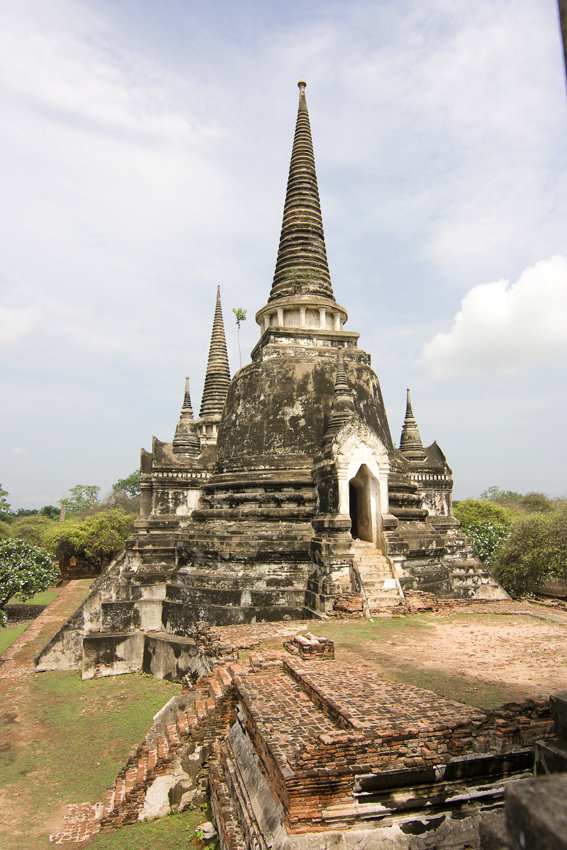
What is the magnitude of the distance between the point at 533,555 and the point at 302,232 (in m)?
15.5

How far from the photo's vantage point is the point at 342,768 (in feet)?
15.7

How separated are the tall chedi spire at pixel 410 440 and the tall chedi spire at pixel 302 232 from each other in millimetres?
8212

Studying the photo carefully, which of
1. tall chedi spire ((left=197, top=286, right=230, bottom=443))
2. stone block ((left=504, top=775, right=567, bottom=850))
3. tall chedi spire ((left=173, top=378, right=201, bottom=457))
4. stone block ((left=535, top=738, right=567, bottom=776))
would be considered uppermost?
tall chedi spire ((left=197, top=286, right=230, bottom=443))

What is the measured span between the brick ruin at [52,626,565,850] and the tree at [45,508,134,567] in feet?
100

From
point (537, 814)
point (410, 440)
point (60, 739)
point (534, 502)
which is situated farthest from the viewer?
point (534, 502)

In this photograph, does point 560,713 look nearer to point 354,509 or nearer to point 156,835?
point 156,835

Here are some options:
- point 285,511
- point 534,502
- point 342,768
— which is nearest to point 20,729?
point 285,511

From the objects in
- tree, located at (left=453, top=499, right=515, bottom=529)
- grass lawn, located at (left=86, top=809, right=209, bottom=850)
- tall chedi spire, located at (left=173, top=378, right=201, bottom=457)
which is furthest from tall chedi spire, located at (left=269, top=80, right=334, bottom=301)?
tree, located at (left=453, top=499, right=515, bottom=529)

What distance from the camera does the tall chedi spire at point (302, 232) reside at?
1855 cm

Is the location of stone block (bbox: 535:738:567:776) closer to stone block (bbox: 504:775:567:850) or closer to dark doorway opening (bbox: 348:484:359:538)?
stone block (bbox: 504:775:567:850)

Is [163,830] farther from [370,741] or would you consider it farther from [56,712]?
[56,712]

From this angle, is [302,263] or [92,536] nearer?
[302,263]

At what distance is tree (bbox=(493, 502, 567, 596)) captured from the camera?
22.0 m

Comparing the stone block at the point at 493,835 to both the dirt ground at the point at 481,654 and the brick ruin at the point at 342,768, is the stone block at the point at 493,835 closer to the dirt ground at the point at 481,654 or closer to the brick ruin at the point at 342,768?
the brick ruin at the point at 342,768
